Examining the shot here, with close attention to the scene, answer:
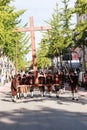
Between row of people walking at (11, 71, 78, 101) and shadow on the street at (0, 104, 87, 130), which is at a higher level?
row of people walking at (11, 71, 78, 101)

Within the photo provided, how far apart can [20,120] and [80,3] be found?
2193 cm

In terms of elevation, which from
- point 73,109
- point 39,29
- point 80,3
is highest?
point 80,3

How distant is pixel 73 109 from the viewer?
835 inches

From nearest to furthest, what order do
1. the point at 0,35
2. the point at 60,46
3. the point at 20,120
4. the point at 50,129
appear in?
the point at 50,129 < the point at 20,120 < the point at 0,35 < the point at 60,46

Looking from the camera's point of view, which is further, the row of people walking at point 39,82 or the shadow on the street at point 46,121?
the row of people walking at point 39,82

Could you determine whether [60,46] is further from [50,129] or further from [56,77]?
[50,129]

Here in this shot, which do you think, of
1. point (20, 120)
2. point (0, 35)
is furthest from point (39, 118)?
point (0, 35)

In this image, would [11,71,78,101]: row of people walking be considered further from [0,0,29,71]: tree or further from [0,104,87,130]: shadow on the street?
[0,104,87,130]: shadow on the street

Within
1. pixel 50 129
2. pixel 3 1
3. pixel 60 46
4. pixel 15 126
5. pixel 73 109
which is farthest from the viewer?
pixel 60 46

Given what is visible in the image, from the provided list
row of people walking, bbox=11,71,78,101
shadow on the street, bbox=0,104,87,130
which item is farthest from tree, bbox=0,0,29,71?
shadow on the street, bbox=0,104,87,130

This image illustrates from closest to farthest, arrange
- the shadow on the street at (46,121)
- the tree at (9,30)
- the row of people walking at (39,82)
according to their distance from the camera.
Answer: the shadow on the street at (46,121) → the row of people walking at (39,82) → the tree at (9,30)

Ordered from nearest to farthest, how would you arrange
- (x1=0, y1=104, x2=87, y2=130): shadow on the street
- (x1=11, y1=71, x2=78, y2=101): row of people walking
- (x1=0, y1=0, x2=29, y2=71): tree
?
(x1=0, y1=104, x2=87, y2=130): shadow on the street, (x1=11, y1=71, x2=78, y2=101): row of people walking, (x1=0, y1=0, x2=29, y2=71): tree

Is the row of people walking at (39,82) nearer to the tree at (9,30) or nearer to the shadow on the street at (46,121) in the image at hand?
the tree at (9,30)

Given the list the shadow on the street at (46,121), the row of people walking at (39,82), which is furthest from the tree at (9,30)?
the shadow on the street at (46,121)
